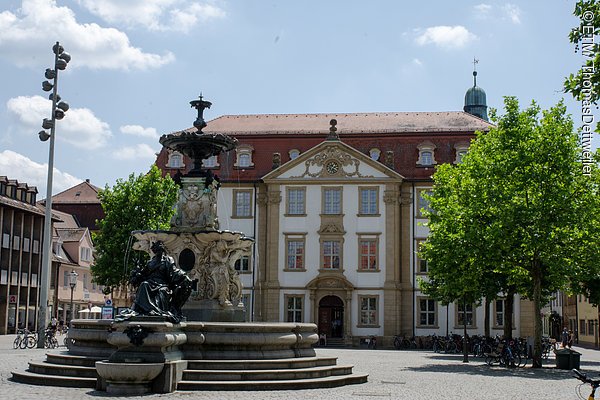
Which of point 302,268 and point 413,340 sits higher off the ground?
point 302,268

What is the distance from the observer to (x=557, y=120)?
99.9 feet

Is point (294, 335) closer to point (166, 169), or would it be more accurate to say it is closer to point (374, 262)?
point (374, 262)

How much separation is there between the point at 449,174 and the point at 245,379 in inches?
863

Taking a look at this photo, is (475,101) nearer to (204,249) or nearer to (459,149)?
(459,149)

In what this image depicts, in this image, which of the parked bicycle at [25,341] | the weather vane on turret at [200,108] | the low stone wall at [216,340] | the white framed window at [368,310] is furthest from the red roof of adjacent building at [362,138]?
the low stone wall at [216,340]

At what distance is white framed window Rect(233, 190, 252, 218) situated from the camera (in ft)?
173

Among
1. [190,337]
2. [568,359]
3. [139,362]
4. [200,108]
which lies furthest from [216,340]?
[568,359]

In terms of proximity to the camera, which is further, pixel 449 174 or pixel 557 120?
pixel 449 174

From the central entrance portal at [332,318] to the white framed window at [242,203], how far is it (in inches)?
294

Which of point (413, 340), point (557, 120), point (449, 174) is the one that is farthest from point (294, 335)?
point (413, 340)

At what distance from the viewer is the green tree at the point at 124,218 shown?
43656 mm

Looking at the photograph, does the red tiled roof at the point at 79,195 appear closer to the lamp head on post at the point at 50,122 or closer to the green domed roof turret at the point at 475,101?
the green domed roof turret at the point at 475,101

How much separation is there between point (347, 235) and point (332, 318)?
5209 mm

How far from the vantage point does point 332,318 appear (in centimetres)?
5094
